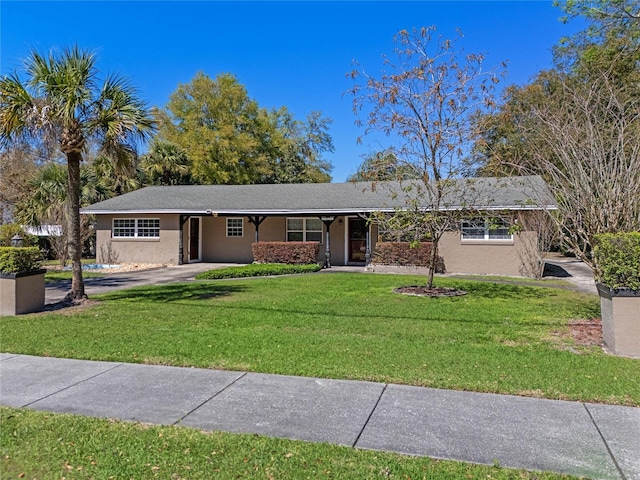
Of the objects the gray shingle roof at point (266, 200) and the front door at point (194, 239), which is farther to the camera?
the front door at point (194, 239)

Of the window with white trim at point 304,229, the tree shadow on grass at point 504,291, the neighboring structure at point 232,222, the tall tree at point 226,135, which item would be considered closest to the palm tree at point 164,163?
the tall tree at point 226,135

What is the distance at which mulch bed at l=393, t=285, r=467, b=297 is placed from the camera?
37.8 feet

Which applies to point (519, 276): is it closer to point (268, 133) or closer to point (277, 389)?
point (277, 389)

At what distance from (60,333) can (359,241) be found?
15.0m

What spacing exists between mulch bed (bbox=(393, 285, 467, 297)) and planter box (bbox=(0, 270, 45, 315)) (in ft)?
27.2

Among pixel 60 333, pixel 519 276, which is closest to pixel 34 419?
pixel 60 333

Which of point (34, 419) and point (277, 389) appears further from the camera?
point (277, 389)

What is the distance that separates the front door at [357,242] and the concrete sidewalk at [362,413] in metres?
16.0

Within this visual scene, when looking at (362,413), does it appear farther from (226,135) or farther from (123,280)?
(226,135)

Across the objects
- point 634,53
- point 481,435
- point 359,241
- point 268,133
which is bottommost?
point 481,435

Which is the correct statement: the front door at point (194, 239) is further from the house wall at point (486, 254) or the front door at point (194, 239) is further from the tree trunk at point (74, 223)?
the tree trunk at point (74, 223)

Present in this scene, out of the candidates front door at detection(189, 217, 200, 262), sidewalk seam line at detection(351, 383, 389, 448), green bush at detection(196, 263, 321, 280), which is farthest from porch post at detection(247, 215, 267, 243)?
sidewalk seam line at detection(351, 383, 389, 448)

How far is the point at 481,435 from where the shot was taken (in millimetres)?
3666

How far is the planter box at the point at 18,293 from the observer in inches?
344
